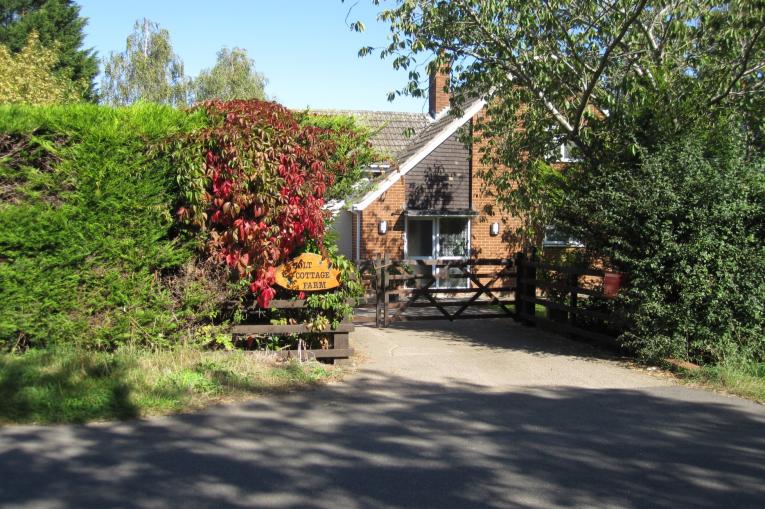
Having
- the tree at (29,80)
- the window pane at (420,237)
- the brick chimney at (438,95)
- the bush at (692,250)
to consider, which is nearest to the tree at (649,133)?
the bush at (692,250)

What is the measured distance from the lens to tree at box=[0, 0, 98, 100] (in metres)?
33.0

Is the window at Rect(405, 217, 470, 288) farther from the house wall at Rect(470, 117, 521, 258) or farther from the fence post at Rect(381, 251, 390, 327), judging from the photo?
the fence post at Rect(381, 251, 390, 327)

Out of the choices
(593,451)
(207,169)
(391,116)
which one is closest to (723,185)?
(593,451)


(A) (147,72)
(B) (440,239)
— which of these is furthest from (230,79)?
(B) (440,239)

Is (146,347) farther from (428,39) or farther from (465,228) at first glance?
(465,228)

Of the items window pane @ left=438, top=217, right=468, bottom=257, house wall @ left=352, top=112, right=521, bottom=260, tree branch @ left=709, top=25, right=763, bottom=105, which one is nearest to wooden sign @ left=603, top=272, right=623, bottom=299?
tree branch @ left=709, top=25, right=763, bottom=105

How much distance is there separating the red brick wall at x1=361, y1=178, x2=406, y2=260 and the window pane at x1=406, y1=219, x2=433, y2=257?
1.56ft

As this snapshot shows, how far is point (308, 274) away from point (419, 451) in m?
3.74

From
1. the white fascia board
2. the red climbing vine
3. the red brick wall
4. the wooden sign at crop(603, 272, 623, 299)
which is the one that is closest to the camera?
the red climbing vine

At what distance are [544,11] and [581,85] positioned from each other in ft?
5.20

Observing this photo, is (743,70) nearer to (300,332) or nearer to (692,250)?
(692,250)

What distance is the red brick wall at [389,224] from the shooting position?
19.5 m

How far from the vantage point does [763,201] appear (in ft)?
30.6

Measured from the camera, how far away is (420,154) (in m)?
19.8
